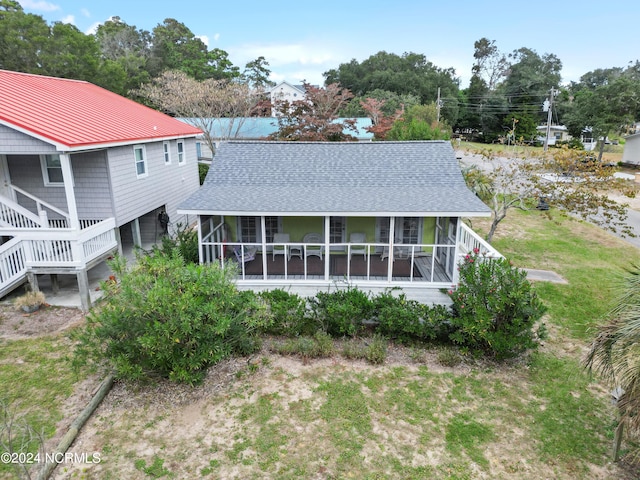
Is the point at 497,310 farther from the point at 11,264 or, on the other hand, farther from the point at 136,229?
the point at 136,229

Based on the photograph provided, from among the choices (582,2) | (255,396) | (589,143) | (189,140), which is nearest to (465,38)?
(589,143)

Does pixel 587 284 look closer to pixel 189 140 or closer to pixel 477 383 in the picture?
pixel 477 383

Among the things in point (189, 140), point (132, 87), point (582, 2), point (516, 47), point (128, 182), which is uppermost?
point (516, 47)

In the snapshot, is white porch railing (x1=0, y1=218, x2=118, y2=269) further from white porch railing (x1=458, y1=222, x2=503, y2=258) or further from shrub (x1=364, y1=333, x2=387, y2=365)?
white porch railing (x1=458, y1=222, x2=503, y2=258)

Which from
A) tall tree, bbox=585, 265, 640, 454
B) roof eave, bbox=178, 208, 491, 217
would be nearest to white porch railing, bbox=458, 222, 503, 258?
roof eave, bbox=178, 208, 491, 217

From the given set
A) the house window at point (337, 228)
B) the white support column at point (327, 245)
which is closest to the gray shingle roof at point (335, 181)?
the white support column at point (327, 245)
